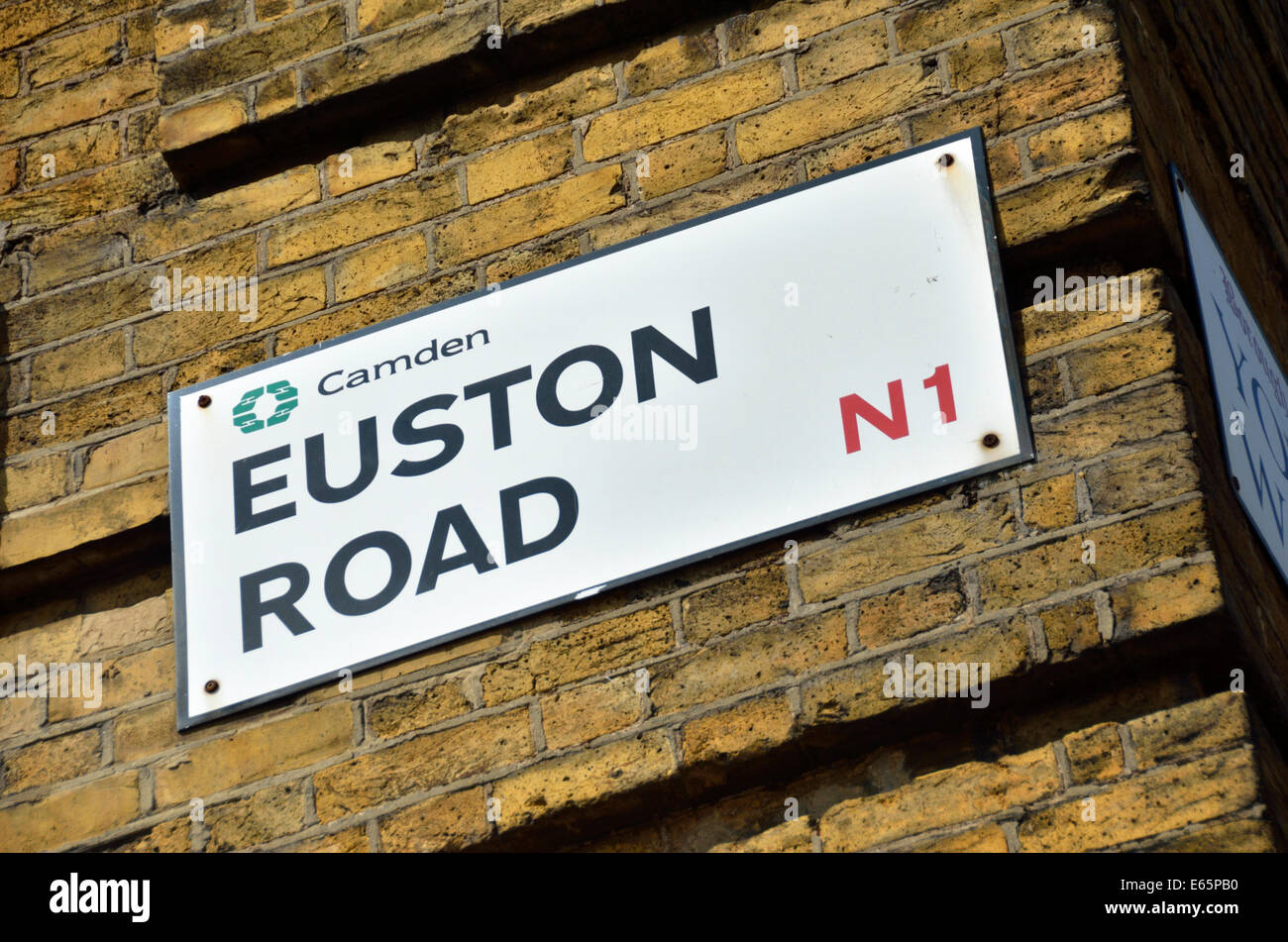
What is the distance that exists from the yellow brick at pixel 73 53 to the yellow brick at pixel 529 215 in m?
0.93

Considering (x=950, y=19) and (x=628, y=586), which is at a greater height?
(x=950, y=19)

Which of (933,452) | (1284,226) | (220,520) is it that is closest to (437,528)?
(220,520)

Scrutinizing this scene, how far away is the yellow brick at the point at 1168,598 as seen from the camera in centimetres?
249

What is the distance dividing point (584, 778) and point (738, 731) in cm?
23

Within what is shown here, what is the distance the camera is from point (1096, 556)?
102 inches

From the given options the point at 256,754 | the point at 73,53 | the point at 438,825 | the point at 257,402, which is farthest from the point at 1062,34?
the point at 73,53

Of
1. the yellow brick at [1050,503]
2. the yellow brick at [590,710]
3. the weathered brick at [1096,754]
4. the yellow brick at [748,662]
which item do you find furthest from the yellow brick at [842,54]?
the weathered brick at [1096,754]

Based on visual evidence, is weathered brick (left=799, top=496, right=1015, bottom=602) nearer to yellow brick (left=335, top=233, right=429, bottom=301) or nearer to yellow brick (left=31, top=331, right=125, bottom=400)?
yellow brick (left=335, top=233, right=429, bottom=301)

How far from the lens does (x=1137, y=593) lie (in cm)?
253

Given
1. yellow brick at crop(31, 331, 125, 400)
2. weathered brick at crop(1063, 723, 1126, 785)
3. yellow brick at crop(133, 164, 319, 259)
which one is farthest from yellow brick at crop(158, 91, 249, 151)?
weathered brick at crop(1063, 723, 1126, 785)

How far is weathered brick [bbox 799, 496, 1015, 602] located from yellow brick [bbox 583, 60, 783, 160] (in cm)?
82

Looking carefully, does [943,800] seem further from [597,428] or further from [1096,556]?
[597,428]

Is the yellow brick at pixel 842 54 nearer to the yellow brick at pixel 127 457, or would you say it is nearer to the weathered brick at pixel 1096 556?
the weathered brick at pixel 1096 556
